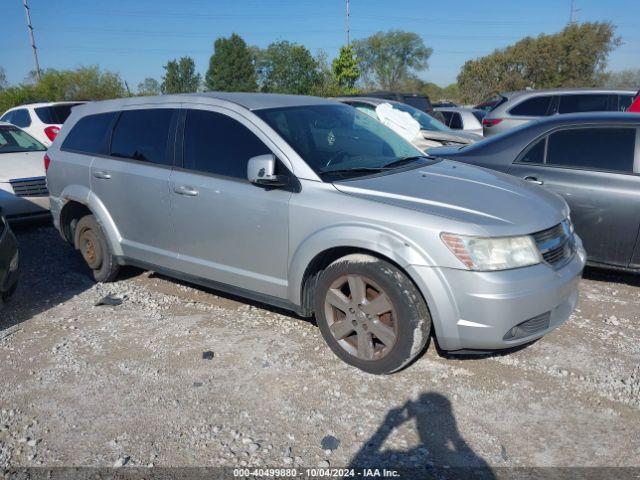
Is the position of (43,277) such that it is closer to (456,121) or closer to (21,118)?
(21,118)

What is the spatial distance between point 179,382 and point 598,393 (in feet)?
8.69

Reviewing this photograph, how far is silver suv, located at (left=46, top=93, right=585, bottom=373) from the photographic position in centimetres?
313

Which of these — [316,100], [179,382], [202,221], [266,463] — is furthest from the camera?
[316,100]

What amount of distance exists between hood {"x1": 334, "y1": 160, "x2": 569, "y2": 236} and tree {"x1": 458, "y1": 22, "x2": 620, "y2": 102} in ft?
155

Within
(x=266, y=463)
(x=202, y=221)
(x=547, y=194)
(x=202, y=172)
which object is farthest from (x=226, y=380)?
(x=547, y=194)

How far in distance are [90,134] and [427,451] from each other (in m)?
4.26

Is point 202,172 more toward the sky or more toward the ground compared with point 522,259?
more toward the sky

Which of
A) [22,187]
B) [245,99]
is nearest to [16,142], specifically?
[22,187]

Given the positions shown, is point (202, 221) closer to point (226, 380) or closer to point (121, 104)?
point (226, 380)

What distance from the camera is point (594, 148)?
4.82 meters

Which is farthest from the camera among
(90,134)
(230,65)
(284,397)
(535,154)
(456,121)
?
(230,65)

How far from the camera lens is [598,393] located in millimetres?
3295

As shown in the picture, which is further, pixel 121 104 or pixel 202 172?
pixel 121 104

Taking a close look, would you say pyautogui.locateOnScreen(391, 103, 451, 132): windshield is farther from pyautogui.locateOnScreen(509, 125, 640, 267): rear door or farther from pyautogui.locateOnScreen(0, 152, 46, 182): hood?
pyautogui.locateOnScreen(0, 152, 46, 182): hood
